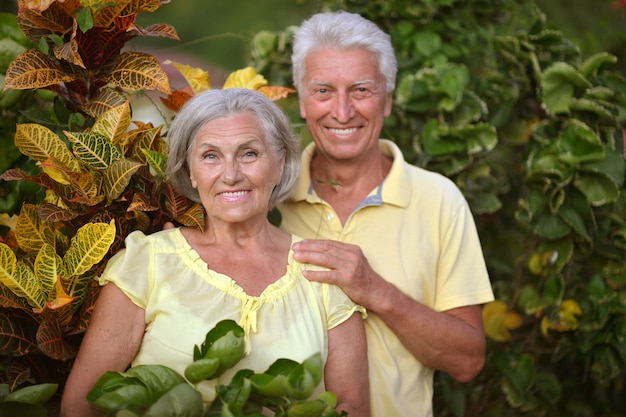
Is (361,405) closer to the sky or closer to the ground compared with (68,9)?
closer to the ground

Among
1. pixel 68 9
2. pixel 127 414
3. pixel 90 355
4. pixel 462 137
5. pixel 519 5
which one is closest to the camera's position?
pixel 127 414

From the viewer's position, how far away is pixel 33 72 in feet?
7.63

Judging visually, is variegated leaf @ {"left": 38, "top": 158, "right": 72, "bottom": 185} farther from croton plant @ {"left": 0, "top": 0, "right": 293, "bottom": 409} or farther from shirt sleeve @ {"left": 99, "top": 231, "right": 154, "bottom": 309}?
shirt sleeve @ {"left": 99, "top": 231, "right": 154, "bottom": 309}

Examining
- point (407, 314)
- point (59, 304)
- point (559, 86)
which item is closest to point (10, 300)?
point (59, 304)

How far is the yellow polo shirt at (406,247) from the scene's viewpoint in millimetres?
2689

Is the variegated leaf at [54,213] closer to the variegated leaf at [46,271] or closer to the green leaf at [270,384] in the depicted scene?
the variegated leaf at [46,271]

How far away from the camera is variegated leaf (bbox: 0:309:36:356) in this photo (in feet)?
7.39

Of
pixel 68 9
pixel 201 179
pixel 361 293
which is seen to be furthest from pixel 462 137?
pixel 68 9

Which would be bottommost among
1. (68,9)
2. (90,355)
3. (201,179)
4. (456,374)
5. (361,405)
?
(456,374)

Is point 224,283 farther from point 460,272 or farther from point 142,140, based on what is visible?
point 460,272

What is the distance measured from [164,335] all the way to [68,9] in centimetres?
90

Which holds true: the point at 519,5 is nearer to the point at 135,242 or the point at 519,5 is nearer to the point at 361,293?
the point at 361,293

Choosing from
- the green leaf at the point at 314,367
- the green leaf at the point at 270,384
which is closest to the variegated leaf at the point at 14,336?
the green leaf at the point at 270,384

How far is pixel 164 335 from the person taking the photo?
2207mm
